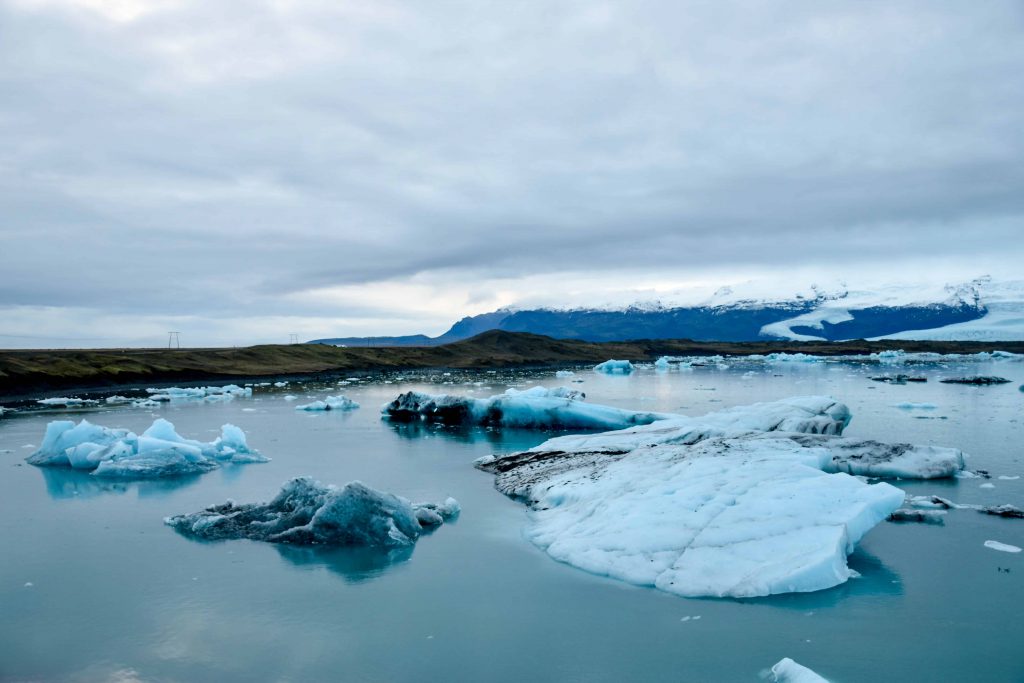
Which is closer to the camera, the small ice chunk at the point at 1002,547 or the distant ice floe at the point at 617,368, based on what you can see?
the small ice chunk at the point at 1002,547

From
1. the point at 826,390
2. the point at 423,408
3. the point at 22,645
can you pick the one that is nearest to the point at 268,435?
the point at 423,408

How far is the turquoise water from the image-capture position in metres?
6.68

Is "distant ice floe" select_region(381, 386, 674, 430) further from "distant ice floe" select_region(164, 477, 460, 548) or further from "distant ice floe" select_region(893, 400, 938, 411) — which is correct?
"distant ice floe" select_region(893, 400, 938, 411)

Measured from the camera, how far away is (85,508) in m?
13.4

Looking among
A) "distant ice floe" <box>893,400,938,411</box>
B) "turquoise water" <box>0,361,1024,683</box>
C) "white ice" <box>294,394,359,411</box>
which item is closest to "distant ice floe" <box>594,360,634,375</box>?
"white ice" <box>294,394,359,411</box>

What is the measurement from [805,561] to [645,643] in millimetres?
2329

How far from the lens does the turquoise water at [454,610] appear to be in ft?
21.9

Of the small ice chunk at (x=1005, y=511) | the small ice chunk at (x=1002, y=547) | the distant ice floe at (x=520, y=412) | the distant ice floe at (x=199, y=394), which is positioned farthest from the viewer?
the distant ice floe at (x=199, y=394)

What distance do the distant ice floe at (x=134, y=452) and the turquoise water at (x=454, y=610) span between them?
2.31 meters

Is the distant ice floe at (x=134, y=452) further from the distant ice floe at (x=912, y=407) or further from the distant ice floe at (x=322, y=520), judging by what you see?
the distant ice floe at (x=912, y=407)

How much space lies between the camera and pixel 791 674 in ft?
20.2

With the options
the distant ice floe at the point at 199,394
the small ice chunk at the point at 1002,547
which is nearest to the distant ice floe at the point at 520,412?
the small ice chunk at the point at 1002,547

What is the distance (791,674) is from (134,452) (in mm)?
15918

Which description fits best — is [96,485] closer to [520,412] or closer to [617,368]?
[520,412]
